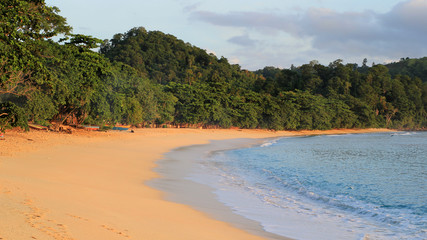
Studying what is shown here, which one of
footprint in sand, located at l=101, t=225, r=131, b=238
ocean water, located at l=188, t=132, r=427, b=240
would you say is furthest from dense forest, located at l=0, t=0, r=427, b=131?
footprint in sand, located at l=101, t=225, r=131, b=238

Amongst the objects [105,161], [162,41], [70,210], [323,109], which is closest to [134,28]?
[162,41]

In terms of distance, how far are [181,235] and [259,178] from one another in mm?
9770

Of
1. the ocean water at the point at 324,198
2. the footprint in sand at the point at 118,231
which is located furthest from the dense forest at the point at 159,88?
the footprint in sand at the point at 118,231

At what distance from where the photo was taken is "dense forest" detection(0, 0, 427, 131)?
23250 millimetres

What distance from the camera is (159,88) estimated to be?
178 ft

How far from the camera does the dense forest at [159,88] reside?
23.2m

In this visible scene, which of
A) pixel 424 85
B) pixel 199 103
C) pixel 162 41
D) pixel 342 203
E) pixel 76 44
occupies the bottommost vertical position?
pixel 342 203

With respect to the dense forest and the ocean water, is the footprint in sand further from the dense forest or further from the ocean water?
the dense forest

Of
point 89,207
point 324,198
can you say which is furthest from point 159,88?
point 89,207

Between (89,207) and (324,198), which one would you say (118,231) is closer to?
(89,207)

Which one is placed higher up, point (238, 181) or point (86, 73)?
point (86, 73)

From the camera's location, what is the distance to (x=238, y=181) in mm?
14758

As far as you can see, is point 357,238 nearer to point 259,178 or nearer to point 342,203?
point 342,203

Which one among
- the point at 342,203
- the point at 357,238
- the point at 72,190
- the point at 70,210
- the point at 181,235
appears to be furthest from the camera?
the point at 342,203
